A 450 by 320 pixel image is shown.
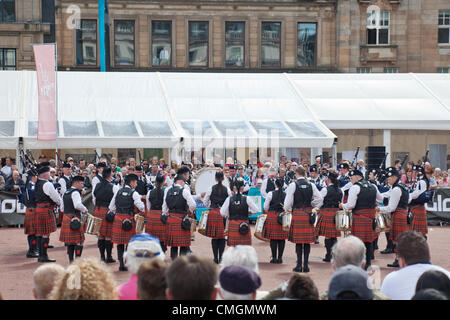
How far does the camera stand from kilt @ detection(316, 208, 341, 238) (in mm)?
10148

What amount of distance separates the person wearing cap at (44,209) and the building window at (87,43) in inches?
645

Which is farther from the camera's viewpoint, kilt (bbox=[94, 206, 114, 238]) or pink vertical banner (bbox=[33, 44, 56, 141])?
pink vertical banner (bbox=[33, 44, 56, 141])

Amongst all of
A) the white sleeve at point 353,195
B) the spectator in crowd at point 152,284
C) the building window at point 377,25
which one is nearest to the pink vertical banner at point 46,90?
the white sleeve at point 353,195

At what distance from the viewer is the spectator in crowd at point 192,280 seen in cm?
303

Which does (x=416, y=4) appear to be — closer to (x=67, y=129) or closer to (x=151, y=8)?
(x=151, y=8)

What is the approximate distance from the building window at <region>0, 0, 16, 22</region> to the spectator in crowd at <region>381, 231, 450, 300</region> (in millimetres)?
23662

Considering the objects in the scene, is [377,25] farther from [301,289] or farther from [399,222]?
[301,289]

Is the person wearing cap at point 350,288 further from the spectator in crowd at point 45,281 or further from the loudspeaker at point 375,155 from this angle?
the loudspeaker at point 375,155

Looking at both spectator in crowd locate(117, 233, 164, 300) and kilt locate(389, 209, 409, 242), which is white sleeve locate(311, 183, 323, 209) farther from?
spectator in crowd locate(117, 233, 164, 300)

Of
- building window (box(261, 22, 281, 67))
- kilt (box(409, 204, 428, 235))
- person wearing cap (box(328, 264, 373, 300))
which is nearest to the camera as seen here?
person wearing cap (box(328, 264, 373, 300))

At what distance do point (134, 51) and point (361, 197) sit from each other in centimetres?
1826

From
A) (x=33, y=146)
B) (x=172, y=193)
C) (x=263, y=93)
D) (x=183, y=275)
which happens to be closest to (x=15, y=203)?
(x=33, y=146)

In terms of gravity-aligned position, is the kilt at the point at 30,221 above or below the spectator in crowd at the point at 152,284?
below

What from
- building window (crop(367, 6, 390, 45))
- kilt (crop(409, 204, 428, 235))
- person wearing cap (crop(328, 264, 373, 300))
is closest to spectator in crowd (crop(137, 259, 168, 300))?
person wearing cap (crop(328, 264, 373, 300))
